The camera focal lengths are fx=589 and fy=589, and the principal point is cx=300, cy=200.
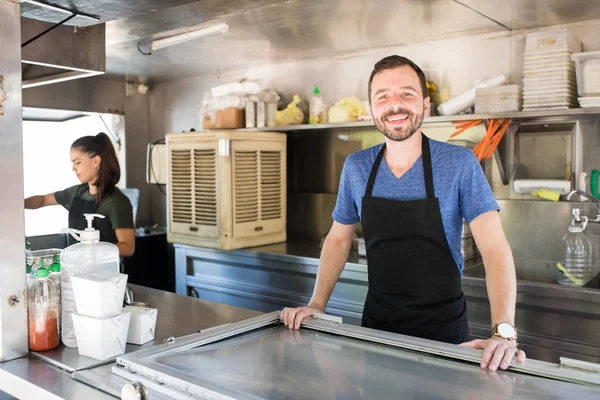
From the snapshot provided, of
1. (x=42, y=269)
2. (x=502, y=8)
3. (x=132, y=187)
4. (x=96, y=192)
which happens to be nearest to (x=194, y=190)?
(x=96, y=192)

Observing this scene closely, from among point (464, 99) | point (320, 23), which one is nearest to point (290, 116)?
point (320, 23)

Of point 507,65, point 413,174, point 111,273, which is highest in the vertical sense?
point 507,65

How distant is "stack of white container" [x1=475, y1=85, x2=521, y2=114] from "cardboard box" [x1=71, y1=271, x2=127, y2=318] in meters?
2.60

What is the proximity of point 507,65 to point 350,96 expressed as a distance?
1.17 m

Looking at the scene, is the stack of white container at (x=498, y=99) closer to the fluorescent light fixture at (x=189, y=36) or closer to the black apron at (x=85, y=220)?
the fluorescent light fixture at (x=189, y=36)

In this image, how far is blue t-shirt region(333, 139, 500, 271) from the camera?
6.61 feet

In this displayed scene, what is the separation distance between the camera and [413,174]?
2.14m

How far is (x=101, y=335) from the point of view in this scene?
158 centimetres

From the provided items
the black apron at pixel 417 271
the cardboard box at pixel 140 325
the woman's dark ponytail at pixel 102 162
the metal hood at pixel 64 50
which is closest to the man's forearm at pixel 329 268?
the black apron at pixel 417 271

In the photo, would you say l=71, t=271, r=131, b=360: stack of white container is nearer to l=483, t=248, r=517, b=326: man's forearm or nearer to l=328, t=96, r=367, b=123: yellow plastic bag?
l=483, t=248, r=517, b=326: man's forearm

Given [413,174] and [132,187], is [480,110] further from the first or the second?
[132,187]

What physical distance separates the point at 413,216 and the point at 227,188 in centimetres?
230

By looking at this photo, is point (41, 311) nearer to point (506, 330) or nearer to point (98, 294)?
point (98, 294)

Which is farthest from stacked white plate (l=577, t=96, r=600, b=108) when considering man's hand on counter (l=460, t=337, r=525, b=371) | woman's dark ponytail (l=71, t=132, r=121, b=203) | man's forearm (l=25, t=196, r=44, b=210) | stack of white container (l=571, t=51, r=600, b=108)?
man's forearm (l=25, t=196, r=44, b=210)
